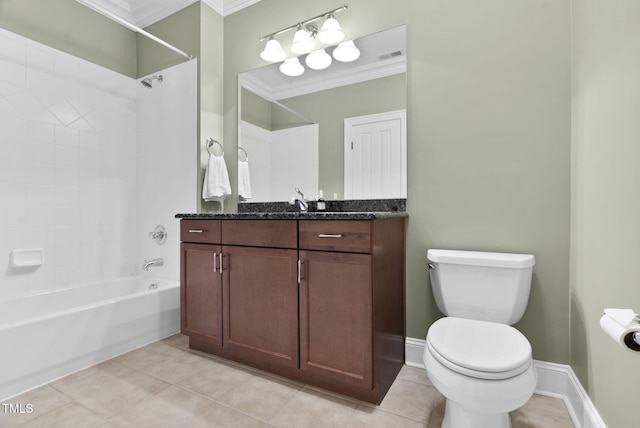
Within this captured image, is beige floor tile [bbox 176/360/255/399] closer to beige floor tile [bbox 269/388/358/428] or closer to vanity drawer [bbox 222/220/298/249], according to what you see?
beige floor tile [bbox 269/388/358/428]

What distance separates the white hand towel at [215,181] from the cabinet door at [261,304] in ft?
2.37

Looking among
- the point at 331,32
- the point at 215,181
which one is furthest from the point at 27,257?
the point at 331,32

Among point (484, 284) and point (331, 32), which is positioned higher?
point (331, 32)

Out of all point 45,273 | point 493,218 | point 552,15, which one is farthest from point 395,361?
point 45,273

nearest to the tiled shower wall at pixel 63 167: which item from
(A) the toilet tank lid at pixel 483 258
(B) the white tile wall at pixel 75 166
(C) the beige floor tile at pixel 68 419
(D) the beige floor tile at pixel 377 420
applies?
(B) the white tile wall at pixel 75 166

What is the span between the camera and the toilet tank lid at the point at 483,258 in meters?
1.41

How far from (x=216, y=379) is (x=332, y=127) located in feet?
5.38

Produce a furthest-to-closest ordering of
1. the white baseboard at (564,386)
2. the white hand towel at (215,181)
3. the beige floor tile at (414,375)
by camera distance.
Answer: the white hand towel at (215,181), the beige floor tile at (414,375), the white baseboard at (564,386)

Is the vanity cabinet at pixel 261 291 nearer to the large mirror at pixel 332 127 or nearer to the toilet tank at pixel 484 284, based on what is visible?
the large mirror at pixel 332 127

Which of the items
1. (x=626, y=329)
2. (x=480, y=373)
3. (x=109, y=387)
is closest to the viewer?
(x=626, y=329)

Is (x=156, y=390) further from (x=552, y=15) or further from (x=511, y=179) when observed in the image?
(x=552, y=15)

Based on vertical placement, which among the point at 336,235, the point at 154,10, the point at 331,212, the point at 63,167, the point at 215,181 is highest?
the point at 154,10

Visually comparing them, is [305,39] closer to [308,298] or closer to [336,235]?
[336,235]

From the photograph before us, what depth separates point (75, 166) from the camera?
249 centimetres
